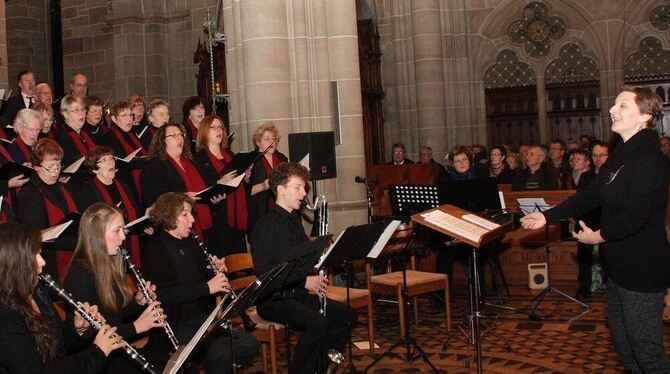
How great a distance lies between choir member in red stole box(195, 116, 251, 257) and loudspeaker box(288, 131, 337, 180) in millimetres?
802

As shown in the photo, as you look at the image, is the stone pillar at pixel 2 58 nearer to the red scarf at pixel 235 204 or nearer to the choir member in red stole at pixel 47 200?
the red scarf at pixel 235 204

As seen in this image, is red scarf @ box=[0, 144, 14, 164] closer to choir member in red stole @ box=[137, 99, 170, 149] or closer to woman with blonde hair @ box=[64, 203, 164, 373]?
choir member in red stole @ box=[137, 99, 170, 149]

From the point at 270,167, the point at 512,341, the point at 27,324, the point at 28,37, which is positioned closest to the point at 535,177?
the point at 512,341

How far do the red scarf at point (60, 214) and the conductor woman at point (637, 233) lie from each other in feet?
12.3

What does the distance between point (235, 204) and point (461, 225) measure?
284 centimetres

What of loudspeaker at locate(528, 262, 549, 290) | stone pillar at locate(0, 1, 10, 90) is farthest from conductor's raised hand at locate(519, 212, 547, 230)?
stone pillar at locate(0, 1, 10, 90)

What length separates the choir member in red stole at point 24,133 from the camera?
6914 mm

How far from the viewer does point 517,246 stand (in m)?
9.93

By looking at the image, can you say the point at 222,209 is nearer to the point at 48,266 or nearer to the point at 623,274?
the point at 48,266

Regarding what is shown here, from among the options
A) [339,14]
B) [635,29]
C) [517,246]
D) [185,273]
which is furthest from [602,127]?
[185,273]

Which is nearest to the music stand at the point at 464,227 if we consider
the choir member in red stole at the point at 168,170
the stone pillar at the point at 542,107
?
the choir member in red stole at the point at 168,170

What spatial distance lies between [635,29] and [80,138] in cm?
1031

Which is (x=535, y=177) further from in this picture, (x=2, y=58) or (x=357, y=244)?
(x=2, y=58)

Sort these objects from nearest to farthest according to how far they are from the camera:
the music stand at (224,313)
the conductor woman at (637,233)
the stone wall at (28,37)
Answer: the music stand at (224,313) → the conductor woman at (637,233) → the stone wall at (28,37)
